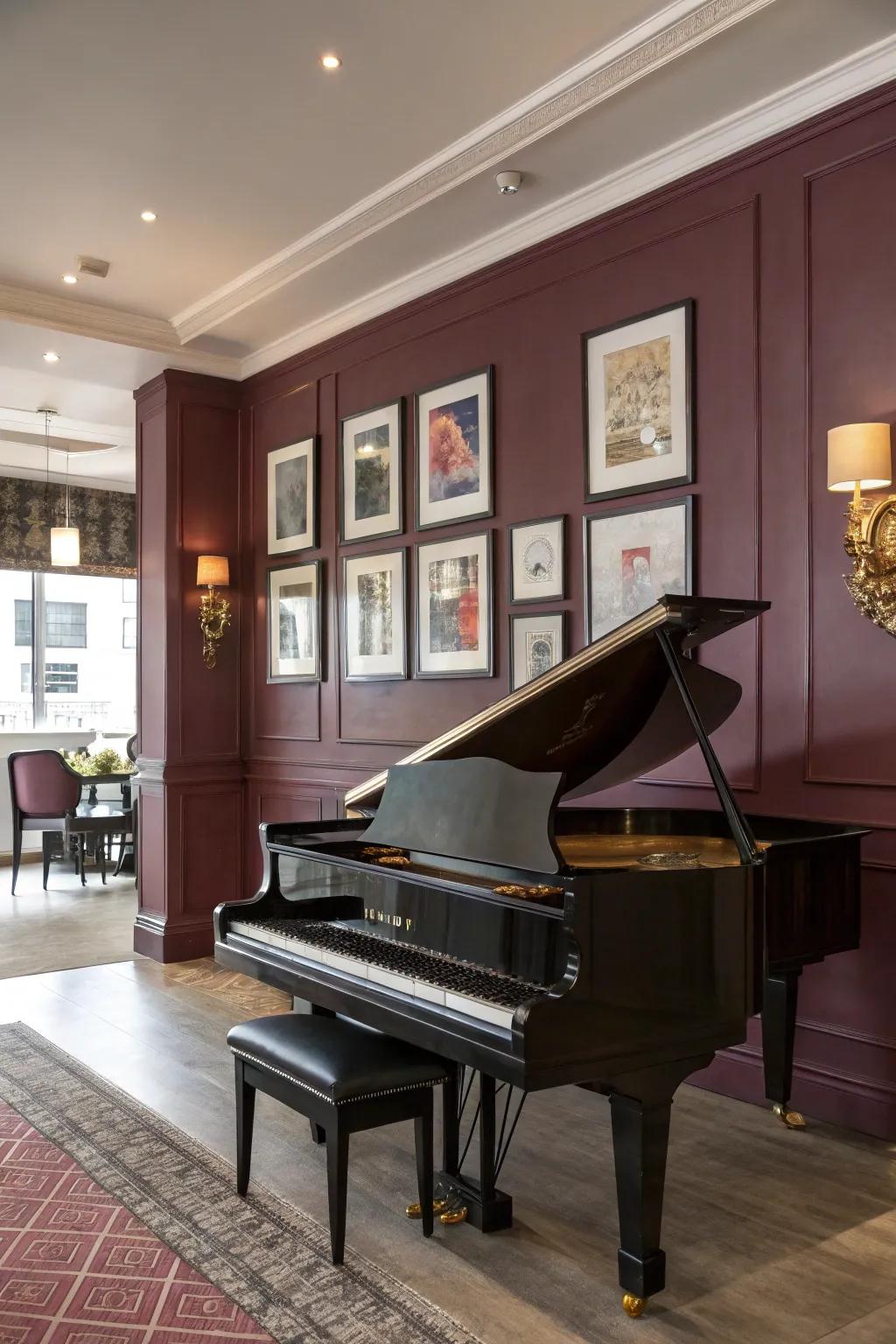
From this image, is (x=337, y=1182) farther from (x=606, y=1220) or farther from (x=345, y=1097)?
(x=606, y=1220)

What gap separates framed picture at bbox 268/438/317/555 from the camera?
5965mm

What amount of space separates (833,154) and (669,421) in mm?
992

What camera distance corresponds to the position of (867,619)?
11.4 feet

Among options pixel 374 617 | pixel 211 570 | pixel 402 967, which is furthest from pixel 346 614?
pixel 402 967

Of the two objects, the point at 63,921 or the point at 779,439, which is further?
the point at 63,921

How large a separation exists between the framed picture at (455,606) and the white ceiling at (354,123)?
49.7 inches

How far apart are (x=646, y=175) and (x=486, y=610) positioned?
1.81 meters

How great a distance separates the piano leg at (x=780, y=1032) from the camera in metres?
3.32

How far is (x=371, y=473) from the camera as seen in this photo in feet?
18.2

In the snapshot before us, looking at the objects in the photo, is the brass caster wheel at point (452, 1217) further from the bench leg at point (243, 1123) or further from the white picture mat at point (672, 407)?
the white picture mat at point (672, 407)

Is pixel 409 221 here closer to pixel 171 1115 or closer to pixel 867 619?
pixel 867 619

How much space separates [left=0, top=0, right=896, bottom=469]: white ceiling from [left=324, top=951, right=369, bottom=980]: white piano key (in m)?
2.74

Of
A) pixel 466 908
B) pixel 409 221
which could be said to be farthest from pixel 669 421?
pixel 466 908

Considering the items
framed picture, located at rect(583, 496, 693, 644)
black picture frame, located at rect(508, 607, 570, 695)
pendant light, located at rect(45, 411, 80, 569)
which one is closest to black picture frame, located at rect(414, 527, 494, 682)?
black picture frame, located at rect(508, 607, 570, 695)
